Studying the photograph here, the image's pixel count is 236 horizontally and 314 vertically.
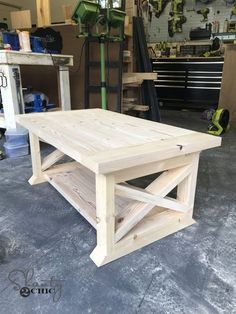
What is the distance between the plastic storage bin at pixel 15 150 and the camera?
213cm

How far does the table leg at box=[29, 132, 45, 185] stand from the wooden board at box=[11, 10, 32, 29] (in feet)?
7.29

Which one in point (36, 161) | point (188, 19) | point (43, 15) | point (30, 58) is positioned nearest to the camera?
point (36, 161)

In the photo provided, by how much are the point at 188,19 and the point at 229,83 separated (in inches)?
83.3

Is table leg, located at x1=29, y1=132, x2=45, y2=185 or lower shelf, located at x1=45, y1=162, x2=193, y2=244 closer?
lower shelf, located at x1=45, y1=162, x2=193, y2=244

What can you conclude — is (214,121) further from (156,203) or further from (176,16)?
(176,16)

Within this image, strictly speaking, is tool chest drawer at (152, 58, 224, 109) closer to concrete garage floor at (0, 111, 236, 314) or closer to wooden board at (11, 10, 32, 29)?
wooden board at (11, 10, 32, 29)

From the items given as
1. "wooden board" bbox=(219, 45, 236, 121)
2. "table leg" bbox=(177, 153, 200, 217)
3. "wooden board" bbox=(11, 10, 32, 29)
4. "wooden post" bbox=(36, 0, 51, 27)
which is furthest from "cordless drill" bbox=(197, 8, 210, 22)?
"table leg" bbox=(177, 153, 200, 217)

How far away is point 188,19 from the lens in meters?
5.01

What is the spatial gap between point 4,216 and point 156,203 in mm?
789

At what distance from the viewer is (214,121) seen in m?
3.02

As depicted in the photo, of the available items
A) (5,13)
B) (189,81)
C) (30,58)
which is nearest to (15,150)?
(30,58)

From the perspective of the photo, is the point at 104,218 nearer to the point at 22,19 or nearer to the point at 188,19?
the point at 22,19

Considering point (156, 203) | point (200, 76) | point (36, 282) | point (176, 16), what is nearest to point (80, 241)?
point (36, 282)

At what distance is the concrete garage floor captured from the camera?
2.72 ft
